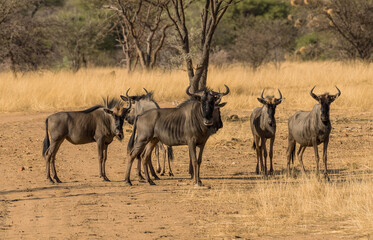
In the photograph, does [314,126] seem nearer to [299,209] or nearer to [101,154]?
[299,209]

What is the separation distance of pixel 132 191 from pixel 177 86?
12.9 metres

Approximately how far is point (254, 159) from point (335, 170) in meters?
1.69

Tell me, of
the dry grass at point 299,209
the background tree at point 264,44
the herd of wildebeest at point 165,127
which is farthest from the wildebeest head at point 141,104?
the background tree at point 264,44

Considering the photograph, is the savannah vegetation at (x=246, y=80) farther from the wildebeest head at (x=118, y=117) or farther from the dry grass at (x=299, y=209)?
the wildebeest head at (x=118, y=117)

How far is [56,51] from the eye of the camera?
36531 millimetres

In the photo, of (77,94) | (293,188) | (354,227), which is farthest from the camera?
(77,94)

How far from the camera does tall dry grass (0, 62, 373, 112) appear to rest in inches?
717

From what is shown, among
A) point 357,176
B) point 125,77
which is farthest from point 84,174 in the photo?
point 125,77

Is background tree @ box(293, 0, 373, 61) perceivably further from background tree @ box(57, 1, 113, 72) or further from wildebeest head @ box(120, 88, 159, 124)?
wildebeest head @ box(120, 88, 159, 124)

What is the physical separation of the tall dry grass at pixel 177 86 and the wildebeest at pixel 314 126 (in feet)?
26.9

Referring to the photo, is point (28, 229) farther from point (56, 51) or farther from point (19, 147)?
point (56, 51)

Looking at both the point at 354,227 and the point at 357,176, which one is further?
the point at 357,176

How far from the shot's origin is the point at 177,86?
21.1 metres

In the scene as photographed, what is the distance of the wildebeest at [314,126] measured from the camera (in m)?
8.91
